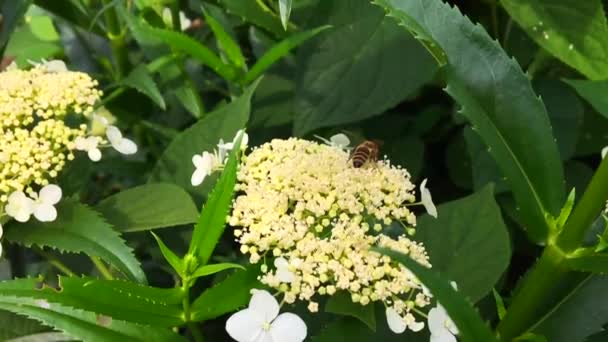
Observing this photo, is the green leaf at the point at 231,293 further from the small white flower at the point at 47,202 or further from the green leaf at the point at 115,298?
the small white flower at the point at 47,202

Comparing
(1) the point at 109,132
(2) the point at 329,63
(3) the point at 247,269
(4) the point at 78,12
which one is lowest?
(3) the point at 247,269

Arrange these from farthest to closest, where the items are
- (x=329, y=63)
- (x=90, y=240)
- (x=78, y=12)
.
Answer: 1. (x=78, y=12)
2. (x=329, y=63)
3. (x=90, y=240)

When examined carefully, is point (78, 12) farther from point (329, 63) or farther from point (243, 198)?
point (243, 198)

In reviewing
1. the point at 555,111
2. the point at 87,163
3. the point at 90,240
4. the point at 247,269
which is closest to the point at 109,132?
the point at 87,163

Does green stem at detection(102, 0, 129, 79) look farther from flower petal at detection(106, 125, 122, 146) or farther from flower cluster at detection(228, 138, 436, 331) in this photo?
flower cluster at detection(228, 138, 436, 331)

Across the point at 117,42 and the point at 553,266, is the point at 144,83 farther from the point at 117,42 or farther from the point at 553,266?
the point at 553,266

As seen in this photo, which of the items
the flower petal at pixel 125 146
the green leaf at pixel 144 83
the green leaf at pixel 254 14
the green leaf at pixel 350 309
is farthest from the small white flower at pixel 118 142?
the green leaf at pixel 350 309

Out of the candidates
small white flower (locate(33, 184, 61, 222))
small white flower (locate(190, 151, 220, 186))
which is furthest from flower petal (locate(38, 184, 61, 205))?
small white flower (locate(190, 151, 220, 186))
